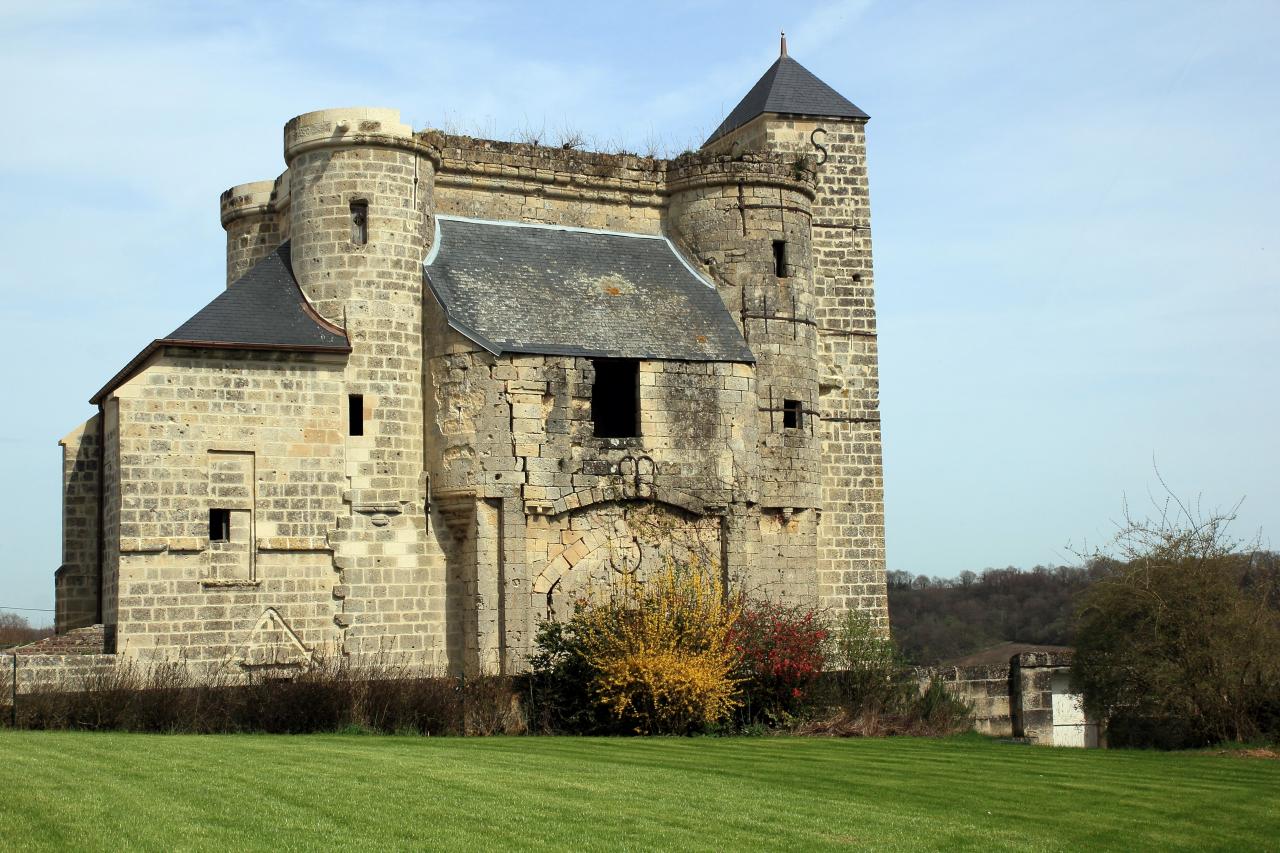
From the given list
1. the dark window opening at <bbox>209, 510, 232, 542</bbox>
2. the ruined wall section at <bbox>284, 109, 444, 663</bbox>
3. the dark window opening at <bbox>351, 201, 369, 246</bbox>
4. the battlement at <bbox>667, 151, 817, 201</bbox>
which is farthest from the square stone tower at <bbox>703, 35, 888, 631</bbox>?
the dark window opening at <bbox>209, 510, 232, 542</bbox>

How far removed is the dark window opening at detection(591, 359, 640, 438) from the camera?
92.9ft

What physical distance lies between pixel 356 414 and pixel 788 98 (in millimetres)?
11032

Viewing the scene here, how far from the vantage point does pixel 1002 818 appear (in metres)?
13.4

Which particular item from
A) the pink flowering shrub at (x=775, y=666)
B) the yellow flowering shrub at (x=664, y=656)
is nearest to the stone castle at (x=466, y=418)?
the yellow flowering shrub at (x=664, y=656)

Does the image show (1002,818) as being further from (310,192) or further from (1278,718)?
(310,192)

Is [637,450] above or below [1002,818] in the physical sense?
above

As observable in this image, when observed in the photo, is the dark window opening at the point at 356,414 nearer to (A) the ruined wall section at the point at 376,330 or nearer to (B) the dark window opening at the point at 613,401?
(A) the ruined wall section at the point at 376,330

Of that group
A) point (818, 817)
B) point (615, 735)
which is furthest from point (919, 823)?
point (615, 735)

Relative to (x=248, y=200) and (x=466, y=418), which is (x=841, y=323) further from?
(x=248, y=200)

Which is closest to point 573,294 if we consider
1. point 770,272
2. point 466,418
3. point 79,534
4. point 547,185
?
point 547,185

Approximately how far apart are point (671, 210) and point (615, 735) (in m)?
11.3

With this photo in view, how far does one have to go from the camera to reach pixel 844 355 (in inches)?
1197

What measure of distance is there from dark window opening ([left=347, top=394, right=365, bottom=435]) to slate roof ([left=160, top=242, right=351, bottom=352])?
0.91 meters

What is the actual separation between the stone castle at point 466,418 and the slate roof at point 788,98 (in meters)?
1.31
